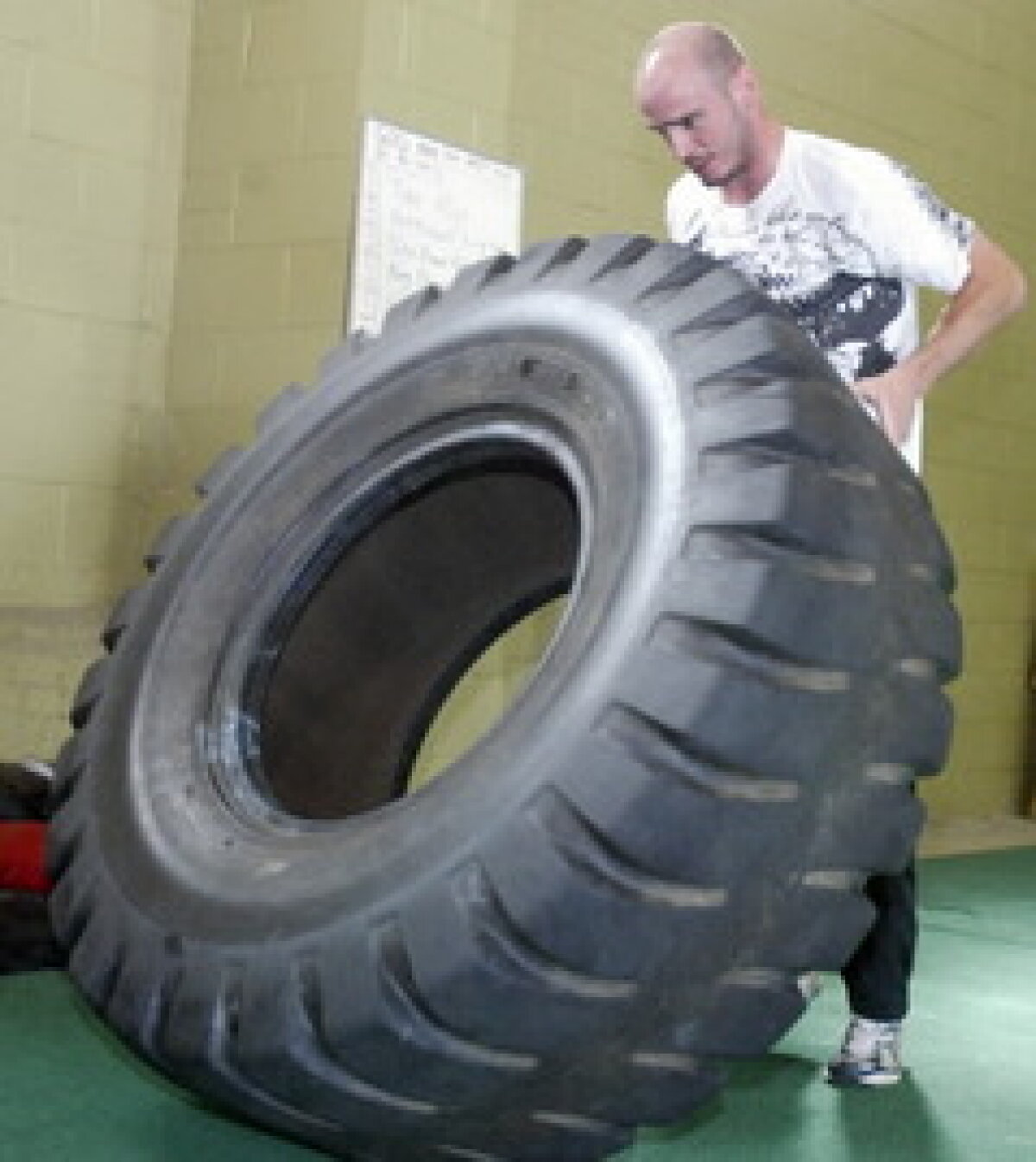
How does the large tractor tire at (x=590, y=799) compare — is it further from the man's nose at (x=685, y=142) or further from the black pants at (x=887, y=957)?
the black pants at (x=887, y=957)

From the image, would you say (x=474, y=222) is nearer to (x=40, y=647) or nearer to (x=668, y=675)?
(x=40, y=647)

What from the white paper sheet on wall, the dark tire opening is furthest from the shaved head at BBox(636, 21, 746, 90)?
the white paper sheet on wall

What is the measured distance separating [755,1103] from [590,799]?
1036mm

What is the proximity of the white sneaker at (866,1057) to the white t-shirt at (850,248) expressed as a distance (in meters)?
0.86

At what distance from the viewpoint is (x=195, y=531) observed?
2.24 meters

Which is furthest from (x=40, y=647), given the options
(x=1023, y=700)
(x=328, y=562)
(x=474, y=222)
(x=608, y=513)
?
(x=1023, y=700)

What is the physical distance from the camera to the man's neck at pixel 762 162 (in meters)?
2.44

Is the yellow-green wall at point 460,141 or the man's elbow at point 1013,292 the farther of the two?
the yellow-green wall at point 460,141

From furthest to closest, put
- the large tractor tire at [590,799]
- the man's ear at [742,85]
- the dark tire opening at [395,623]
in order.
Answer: the man's ear at [742,85]
the dark tire opening at [395,623]
the large tractor tire at [590,799]

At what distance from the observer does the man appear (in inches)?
93.6

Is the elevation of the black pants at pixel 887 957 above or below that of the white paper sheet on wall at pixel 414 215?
below

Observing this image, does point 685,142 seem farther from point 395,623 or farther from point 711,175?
point 395,623

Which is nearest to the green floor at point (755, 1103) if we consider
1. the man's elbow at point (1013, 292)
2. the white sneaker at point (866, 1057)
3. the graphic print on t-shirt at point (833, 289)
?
the white sneaker at point (866, 1057)

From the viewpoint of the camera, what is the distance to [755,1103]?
2.29 m
